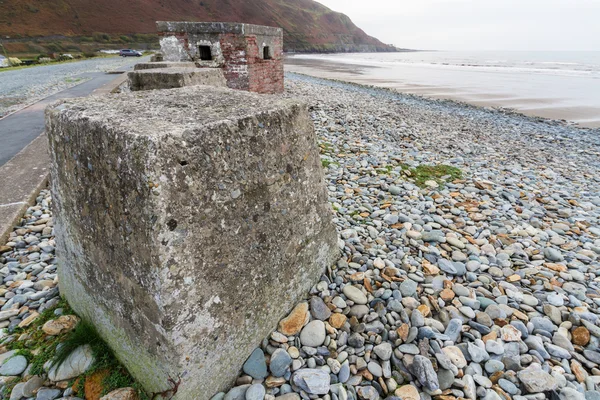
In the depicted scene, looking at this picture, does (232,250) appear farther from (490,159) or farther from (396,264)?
(490,159)

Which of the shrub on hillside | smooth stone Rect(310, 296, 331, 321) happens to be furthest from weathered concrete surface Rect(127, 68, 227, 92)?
the shrub on hillside

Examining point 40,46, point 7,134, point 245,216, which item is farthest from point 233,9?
point 245,216

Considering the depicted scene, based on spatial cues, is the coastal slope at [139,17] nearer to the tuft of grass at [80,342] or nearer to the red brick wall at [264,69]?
the red brick wall at [264,69]

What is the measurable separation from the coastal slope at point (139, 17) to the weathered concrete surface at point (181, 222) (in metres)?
67.7

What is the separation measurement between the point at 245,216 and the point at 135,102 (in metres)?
1.08

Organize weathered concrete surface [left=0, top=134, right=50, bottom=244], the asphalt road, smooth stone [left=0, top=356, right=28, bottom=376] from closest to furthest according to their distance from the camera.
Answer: smooth stone [left=0, top=356, right=28, bottom=376] → weathered concrete surface [left=0, top=134, right=50, bottom=244] → the asphalt road

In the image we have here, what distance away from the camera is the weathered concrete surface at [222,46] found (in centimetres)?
827

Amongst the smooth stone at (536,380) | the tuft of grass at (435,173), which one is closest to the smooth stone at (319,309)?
the smooth stone at (536,380)

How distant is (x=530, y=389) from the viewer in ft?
6.36

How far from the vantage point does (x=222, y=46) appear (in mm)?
8508

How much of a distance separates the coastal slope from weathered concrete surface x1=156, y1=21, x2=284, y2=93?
2384 inches

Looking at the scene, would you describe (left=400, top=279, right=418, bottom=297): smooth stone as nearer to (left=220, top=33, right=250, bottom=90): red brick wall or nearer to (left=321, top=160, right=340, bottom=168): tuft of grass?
(left=321, top=160, right=340, bottom=168): tuft of grass

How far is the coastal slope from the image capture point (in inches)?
2141

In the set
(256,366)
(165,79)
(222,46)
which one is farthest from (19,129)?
(256,366)
